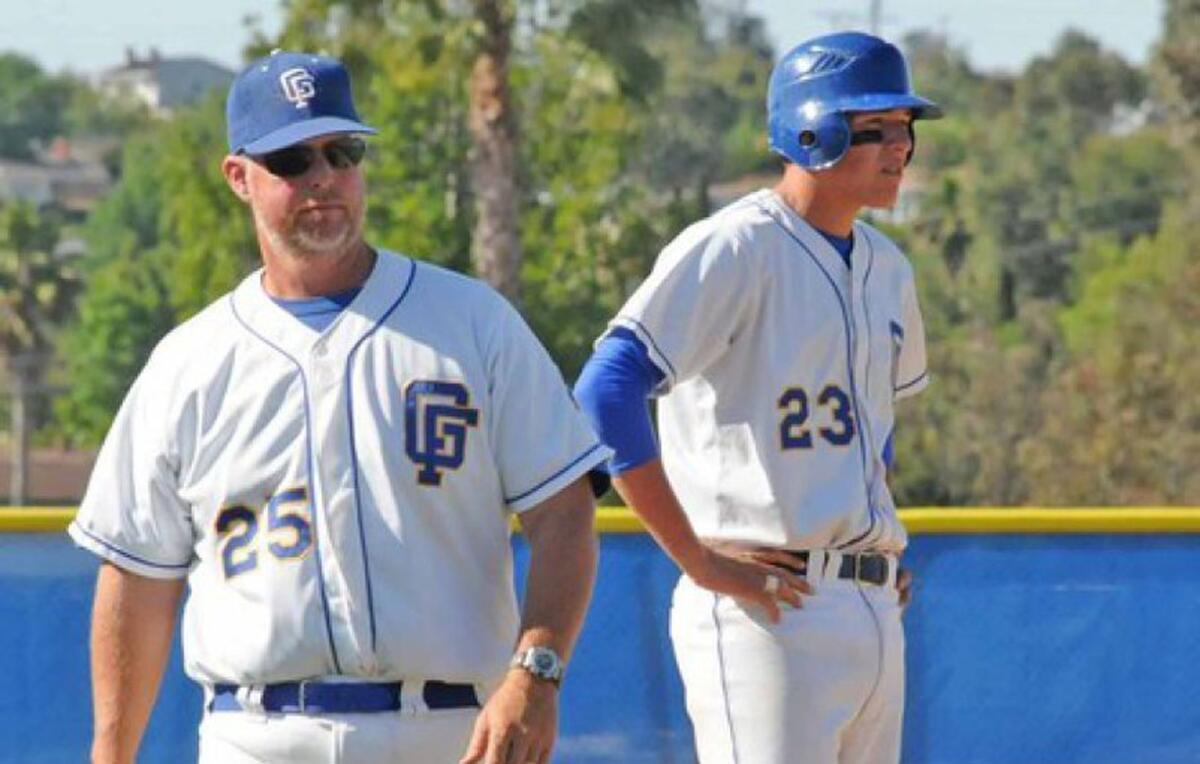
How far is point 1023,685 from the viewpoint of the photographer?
7.71m

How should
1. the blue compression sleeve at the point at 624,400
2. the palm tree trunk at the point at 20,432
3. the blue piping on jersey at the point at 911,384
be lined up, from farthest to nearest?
1. the palm tree trunk at the point at 20,432
2. the blue piping on jersey at the point at 911,384
3. the blue compression sleeve at the point at 624,400

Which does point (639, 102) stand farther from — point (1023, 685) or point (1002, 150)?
point (1002, 150)

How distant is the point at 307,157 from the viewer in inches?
187

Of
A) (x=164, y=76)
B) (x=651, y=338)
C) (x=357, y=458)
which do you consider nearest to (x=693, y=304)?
(x=651, y=338)

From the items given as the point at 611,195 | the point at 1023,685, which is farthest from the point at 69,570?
the point at 611,195

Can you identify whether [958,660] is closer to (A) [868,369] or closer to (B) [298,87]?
(A) [868,369]

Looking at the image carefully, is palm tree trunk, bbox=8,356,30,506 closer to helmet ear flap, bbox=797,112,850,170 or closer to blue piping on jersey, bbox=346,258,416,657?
helmet ear flap, bbox=797,112,850,170

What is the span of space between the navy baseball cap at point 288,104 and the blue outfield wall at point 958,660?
283 centimetres

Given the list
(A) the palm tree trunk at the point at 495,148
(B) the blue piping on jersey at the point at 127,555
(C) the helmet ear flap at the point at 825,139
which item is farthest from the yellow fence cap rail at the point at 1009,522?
(A) the palm tree trunk at the point at 495,148

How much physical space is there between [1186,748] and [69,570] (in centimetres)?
272

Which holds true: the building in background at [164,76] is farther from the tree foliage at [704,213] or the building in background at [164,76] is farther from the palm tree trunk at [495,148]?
the palm tree trunk at [495,148]

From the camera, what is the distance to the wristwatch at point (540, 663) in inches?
181

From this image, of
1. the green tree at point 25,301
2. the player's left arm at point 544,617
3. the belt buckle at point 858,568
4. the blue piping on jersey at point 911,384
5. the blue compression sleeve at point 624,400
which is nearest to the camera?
the player's left arm at point 544,617

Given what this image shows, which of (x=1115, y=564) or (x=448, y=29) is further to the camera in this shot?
(x=448, y=29)
